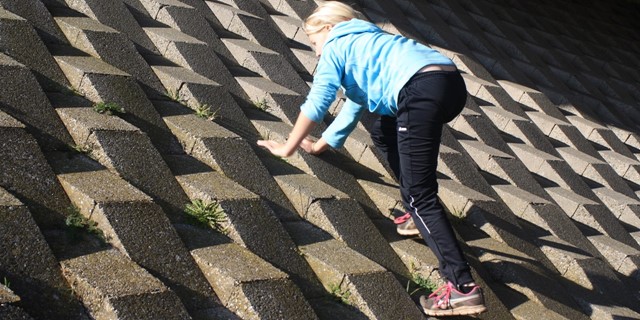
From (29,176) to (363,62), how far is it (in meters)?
1.28

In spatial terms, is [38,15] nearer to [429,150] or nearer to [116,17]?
[116,17]

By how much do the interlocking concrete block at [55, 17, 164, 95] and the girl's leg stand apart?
1.07m

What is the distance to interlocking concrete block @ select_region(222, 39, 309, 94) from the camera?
407 cm

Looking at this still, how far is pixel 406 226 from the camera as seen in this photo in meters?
3.23

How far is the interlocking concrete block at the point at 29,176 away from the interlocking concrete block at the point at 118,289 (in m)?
0.22

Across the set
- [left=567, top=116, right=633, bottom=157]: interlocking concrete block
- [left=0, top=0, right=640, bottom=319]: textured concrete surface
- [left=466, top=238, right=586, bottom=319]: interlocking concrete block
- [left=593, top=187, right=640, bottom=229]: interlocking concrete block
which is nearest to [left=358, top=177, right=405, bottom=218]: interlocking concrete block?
[left=0, top=0, right=640, bottom=319]: textured concrete surface

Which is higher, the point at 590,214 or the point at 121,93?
the point at 121,93

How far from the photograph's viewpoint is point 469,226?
3.62 meters

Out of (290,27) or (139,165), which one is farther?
(290,27)

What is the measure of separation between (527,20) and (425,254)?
15.6 feet

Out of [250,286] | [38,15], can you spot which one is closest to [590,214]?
[250,286]

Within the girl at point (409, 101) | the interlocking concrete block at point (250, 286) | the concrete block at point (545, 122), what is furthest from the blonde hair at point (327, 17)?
the concrete block at point (545, 122)

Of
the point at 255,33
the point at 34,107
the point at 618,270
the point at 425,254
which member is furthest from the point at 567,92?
the point at 34,107

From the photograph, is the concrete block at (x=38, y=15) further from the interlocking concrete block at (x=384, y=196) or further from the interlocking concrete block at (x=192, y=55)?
the interlocking concrete block at (x=384, y=196)
